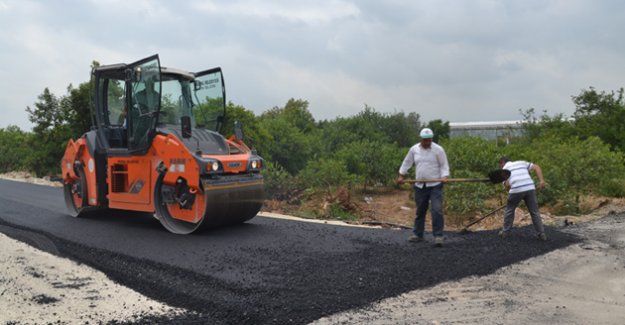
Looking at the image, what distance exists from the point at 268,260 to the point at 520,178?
3657mm

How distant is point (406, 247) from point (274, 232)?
6.03 ft

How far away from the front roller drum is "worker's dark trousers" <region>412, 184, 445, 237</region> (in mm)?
2206

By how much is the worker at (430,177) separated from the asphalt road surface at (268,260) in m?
0.27

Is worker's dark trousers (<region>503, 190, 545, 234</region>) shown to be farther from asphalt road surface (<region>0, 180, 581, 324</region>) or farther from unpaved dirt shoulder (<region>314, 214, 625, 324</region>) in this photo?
unpaved dirt shoulder (<region>314, 214, 625, 324</region>)

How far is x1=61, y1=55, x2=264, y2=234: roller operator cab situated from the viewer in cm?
679

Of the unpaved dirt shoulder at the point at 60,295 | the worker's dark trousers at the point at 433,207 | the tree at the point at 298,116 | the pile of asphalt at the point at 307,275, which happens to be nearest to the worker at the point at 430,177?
the worker's dark trousers at the point at 433,207

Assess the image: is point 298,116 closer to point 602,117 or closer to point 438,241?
point 602,117

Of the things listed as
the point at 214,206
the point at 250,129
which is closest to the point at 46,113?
the point at 250,129

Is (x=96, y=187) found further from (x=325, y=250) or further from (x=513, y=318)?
(x=513, y=318)

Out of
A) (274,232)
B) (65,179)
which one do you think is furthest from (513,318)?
(65,179)

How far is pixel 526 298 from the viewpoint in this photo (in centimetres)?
456

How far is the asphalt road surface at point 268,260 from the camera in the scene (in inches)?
170

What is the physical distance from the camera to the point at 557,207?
11.5 metres

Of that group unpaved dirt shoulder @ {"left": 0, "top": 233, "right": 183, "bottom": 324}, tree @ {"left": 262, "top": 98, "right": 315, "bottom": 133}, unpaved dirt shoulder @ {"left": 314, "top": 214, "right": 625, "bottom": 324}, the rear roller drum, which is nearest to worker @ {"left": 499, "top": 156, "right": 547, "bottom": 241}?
unpaved dirt shoulder @ {"left": 314, "top": 214, "right": 625, "bottom": 324}
